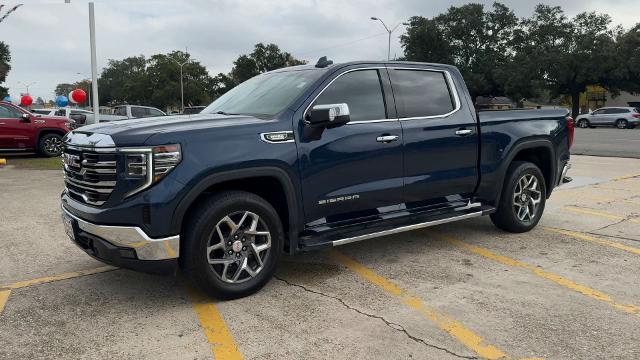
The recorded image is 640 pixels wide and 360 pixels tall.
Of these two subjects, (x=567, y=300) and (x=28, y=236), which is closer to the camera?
(x=567, y=300)

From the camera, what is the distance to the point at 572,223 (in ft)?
21.9

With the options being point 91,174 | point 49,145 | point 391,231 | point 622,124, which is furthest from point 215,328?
point 622,124

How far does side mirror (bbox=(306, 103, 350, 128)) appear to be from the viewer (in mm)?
4133

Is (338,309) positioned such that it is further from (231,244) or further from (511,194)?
(511,194)

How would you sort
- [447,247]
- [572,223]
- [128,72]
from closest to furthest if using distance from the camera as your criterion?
[447,247], [572,223], [128,72]

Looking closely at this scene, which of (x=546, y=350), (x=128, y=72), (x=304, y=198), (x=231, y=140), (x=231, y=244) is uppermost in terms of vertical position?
(x=128, y=72)

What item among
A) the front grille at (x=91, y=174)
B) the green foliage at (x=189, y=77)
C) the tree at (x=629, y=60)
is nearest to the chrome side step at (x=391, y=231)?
the front grille at (x=91, y=174)

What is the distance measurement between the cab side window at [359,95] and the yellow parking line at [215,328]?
1901mm

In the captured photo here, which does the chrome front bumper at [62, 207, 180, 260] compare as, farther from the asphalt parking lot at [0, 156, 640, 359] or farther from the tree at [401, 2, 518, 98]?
the tree at [401, 2, 518, 98]

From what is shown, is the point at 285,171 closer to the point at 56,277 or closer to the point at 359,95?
the point at 359,95

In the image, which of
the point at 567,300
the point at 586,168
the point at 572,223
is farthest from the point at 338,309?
the point at 586,168

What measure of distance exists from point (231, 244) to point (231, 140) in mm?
792

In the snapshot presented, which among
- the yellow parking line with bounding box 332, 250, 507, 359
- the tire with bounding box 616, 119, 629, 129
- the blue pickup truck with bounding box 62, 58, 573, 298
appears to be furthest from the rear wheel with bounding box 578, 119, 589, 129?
the yellow parking line with bounding box 332, 250, 507, 359

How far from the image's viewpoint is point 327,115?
413cm
